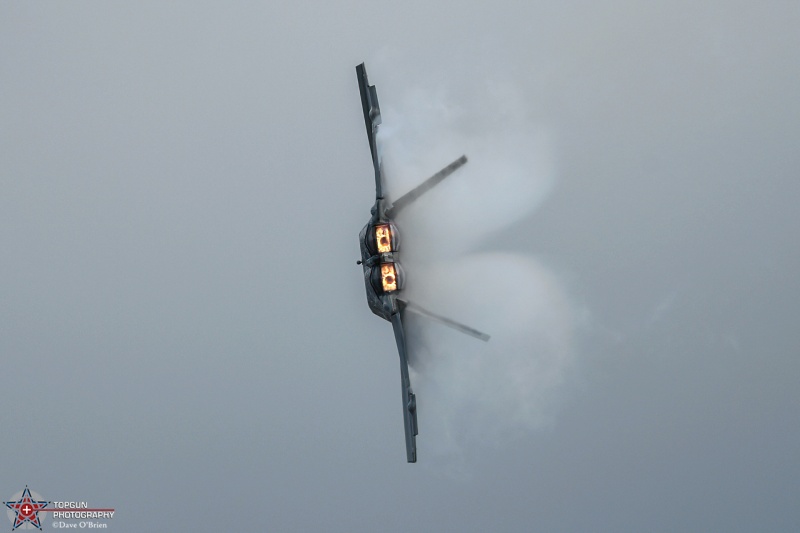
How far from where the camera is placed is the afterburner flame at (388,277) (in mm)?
54094

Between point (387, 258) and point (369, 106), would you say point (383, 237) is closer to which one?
point (387, 258)

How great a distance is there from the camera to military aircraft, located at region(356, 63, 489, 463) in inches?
2126

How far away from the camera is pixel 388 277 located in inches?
2135

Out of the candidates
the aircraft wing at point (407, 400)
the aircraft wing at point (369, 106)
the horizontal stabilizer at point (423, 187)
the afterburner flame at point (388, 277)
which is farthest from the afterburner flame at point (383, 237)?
the aircraft wing at point (369, 106)

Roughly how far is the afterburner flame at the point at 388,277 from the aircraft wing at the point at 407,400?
84.2 inches

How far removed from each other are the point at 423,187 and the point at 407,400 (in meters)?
12.7

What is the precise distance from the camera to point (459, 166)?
5503 centimetres

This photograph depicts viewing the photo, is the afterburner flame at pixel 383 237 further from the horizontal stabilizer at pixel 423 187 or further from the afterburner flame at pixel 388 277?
the horizontal stabilizer at pixel 423 187

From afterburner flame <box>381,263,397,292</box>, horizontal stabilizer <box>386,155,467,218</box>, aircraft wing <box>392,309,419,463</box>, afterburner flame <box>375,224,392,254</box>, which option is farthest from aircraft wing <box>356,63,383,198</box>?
aircraft wing <box>392,309,419,463</box>

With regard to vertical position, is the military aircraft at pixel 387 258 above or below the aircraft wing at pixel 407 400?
above

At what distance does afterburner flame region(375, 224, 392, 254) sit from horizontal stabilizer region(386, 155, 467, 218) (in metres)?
1.31

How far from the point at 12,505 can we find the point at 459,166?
74609 millimetres

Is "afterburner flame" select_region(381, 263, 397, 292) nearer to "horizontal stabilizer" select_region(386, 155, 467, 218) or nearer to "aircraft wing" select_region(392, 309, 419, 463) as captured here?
"aircraft wing" select_region(392, 309, 419, 463)

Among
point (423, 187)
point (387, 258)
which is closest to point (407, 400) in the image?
point (387, 258)
